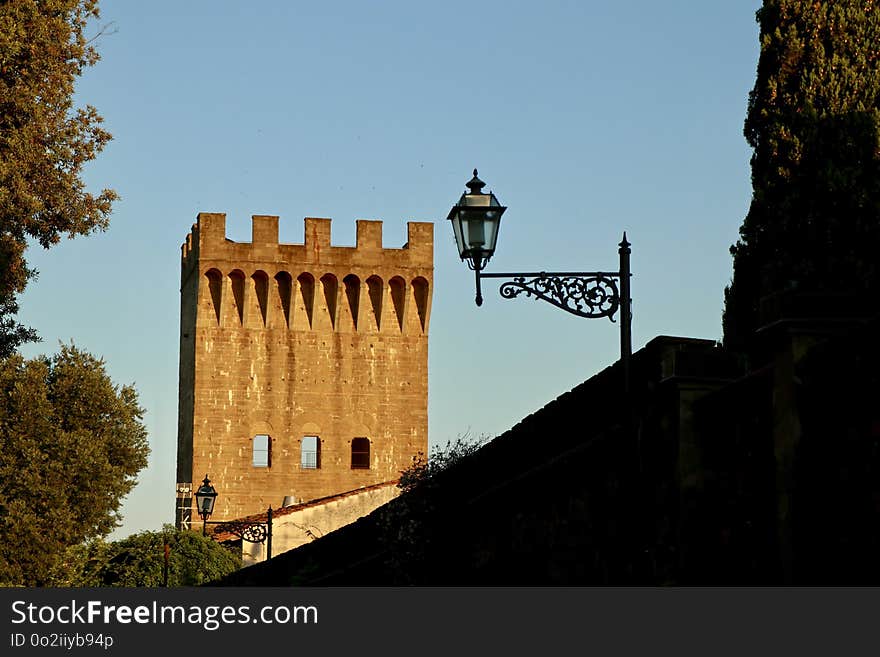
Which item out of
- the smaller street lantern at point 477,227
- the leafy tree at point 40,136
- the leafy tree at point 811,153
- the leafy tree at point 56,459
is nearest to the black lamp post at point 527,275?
the smaller street lantern at point 477,227

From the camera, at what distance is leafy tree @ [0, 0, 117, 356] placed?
20703 mm

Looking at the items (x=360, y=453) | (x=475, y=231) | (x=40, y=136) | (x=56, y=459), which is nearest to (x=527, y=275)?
(x=475, y=231)

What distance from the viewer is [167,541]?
82.6 ft

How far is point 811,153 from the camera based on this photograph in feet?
52.0

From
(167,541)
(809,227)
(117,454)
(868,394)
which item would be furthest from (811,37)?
(117,454)

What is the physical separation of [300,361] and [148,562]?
21.8m

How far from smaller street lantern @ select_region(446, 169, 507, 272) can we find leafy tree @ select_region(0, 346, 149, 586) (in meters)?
18.7

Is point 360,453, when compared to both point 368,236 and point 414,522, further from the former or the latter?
point 414,522

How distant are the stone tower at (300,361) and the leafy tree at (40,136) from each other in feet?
75.4

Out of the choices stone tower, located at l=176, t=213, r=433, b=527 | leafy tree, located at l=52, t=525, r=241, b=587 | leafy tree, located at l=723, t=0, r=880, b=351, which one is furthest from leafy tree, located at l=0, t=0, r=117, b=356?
stone tower, located at l=176, t=213, r=433, b=527

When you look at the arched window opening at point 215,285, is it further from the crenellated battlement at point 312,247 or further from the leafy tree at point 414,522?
the leafy tree at point 414,522

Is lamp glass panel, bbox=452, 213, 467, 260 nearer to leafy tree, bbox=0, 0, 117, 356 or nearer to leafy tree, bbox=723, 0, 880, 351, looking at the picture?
leafy tree, bbox=723, 0, 880, 351

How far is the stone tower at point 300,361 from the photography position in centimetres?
4534
